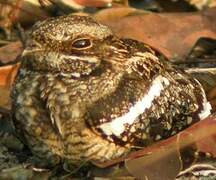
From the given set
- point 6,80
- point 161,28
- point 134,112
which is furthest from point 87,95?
point 161,28

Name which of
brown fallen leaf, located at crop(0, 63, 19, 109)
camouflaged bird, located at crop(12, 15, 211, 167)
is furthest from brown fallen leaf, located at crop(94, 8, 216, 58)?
camouflaged bird, located at crop(12, 15, 211, 167)

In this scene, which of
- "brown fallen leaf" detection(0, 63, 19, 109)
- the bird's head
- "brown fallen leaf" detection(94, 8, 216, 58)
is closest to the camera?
the bird's head

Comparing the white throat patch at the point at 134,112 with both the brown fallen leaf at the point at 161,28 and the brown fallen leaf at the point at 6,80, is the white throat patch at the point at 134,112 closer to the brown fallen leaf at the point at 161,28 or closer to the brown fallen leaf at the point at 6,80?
the brown fallen leaf at the point at 6,80


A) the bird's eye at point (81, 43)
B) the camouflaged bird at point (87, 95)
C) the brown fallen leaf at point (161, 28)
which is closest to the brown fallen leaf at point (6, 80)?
the camouflaged bird at point (87, 95)

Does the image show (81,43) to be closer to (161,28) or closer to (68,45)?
(68,45)

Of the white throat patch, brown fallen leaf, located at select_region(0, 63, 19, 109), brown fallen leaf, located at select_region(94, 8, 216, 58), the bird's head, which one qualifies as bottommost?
brown fallen leaf, located at select_region(0, 63, 19, 109)

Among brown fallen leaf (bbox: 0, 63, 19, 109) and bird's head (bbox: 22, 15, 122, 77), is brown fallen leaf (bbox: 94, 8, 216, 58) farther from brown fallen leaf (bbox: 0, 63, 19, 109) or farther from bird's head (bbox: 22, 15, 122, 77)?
bird's head (bbox: 22, 15, 122, 77)

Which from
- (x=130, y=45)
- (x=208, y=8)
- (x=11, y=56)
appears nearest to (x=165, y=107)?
(x=130, y=45)
